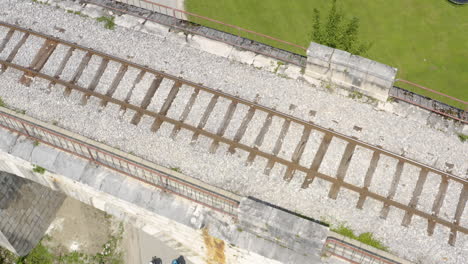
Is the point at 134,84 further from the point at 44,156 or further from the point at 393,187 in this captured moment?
the point at 393,187

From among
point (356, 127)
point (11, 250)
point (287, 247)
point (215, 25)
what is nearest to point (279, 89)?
point (356, 127)

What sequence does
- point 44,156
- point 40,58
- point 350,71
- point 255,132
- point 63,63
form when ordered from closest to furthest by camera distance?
1. point 44,156
2. point 255,132
3. point 350,71
4. point 63,63
5. point 40,58

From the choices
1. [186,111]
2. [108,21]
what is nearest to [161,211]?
[186,111]

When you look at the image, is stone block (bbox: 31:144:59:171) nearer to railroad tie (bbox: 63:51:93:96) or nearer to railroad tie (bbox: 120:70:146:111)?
railroad tie (bbox: 63:51:93:96)

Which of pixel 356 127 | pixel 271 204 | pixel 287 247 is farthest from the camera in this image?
pixel 356 127

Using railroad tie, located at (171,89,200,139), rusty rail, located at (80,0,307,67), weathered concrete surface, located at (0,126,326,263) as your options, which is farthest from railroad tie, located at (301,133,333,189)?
railroad tie, located at (171,89,200,139)

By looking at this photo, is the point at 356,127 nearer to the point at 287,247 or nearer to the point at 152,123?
the point at 287,247
